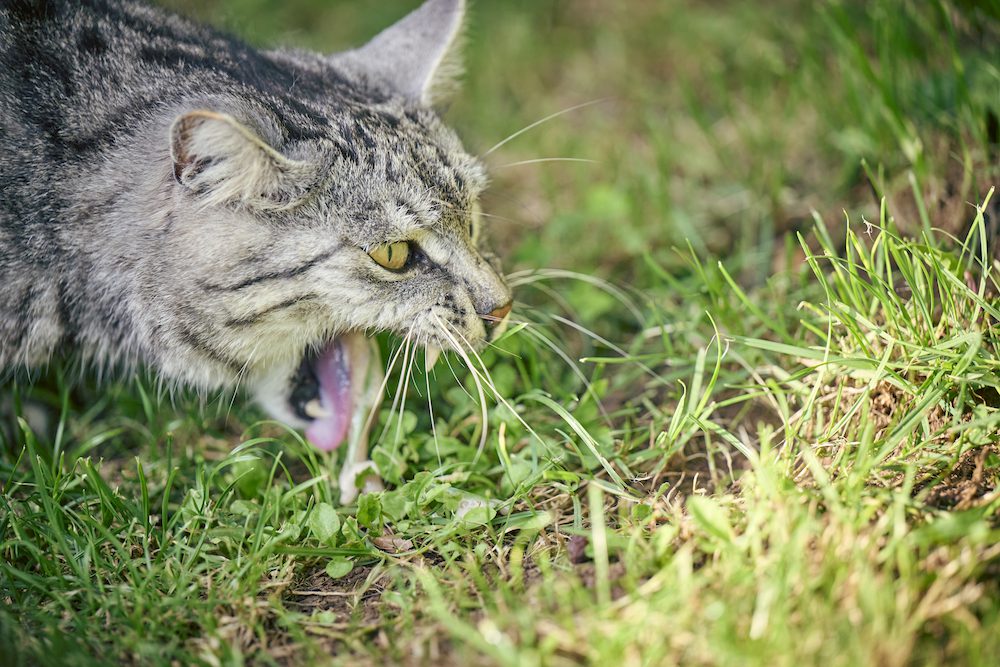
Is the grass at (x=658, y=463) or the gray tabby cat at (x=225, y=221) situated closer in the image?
the grass at (x=658, y=463)

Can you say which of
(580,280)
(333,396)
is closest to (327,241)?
(333,396)

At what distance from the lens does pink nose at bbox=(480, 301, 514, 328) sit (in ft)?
8.13

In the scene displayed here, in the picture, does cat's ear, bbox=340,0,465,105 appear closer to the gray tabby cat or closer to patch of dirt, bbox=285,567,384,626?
Result: the gray tabby cat

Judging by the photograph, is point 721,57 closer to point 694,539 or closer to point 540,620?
point 694,539

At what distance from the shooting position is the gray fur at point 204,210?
7.42 ft

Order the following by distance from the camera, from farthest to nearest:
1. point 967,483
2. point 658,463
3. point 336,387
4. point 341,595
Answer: point 336,387 → point 658,463 → point 341,595 → point 967,483

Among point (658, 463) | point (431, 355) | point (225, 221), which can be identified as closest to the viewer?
point (225, 221)

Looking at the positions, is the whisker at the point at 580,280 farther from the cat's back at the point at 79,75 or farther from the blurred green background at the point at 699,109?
the cat's back at the point at 79,75

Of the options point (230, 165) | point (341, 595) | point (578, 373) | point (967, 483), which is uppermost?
point (230, 165)

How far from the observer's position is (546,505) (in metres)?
2.37

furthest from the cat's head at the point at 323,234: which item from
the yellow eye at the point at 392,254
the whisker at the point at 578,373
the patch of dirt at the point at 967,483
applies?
the patch of dirt at the point at 967,483

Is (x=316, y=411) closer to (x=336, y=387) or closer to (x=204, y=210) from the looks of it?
(x=336, y=387)

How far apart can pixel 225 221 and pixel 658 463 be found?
136 centimetres

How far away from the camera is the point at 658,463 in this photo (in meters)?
2.43
